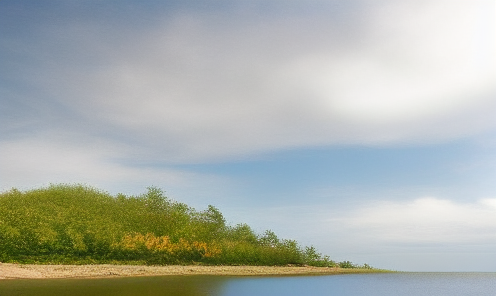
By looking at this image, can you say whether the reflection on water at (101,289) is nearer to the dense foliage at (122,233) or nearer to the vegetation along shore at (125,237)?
the vegetation along shore at (125,237)

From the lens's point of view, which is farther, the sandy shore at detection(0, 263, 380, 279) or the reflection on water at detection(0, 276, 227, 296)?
the sandy shore at detection(0, 263, 380, 279)

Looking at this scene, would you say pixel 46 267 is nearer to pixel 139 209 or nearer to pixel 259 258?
pixel 139 209

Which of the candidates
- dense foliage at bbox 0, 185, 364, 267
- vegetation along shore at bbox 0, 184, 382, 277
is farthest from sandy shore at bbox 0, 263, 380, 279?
dense foliage at bbox 0, 185, 364, 267

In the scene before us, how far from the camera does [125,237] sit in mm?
43406

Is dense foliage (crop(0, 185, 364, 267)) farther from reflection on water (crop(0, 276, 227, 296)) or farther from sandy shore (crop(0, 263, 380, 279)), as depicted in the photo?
reflection on water (crop(0, 276, 227, 296))

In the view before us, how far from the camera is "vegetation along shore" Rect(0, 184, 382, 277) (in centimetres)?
3859

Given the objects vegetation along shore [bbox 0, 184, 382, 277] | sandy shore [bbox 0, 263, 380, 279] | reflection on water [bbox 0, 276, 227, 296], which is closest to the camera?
reflection on water [bbox 0, 276, 227, 296]

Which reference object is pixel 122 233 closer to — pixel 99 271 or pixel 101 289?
pixel 99 271

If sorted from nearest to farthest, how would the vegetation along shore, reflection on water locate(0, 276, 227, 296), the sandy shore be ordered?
1. reflection on water locate(0, 276, 227, 296)
2. the sandy shore
3. the vegetation along shore

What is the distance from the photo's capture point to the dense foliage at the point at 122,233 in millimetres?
39438

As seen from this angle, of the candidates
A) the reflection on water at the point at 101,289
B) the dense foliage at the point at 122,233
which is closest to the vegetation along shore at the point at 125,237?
the dense foliage at the point at 122,233

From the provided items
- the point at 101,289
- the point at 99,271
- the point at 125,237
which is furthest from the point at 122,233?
the point at 101,289

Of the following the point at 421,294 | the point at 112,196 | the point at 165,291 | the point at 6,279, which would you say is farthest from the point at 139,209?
the point at 421,294

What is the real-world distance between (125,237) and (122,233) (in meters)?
1.23
